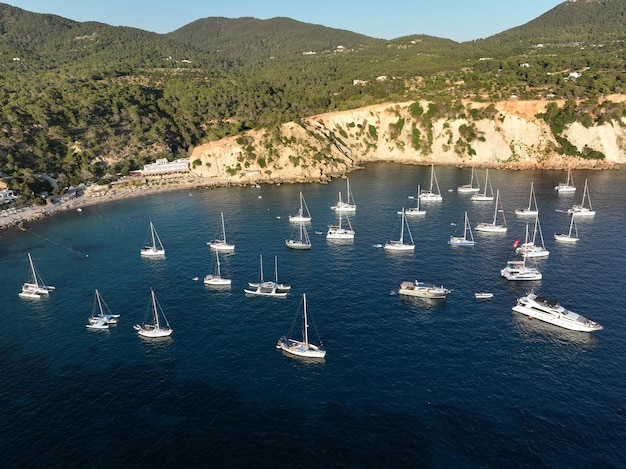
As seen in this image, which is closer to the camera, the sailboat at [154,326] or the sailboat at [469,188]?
the sailboat at [154,326]

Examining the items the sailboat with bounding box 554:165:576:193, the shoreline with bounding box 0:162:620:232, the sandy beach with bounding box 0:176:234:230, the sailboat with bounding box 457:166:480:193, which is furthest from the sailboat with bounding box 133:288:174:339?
the sailboat with bounding box 554:165:576:193

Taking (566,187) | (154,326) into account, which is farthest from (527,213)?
(154,326)

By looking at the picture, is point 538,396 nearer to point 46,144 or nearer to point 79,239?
point 79,239

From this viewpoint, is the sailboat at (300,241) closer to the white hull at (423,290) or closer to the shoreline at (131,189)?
the white hull at (423,290)

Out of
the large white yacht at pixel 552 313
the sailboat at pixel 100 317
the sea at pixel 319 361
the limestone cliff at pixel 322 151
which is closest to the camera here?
the sea at pixel 319 361

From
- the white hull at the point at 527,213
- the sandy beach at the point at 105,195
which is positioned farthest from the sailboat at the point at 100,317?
the white hull at the point at 527,213

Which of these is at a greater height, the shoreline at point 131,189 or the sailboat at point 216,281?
the shoreline at point 131,189

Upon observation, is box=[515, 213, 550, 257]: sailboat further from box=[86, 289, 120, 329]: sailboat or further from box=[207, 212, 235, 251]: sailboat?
box=[86, 289, 120, 329]: sailboat

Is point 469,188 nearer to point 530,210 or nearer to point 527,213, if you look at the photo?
point 530,210
